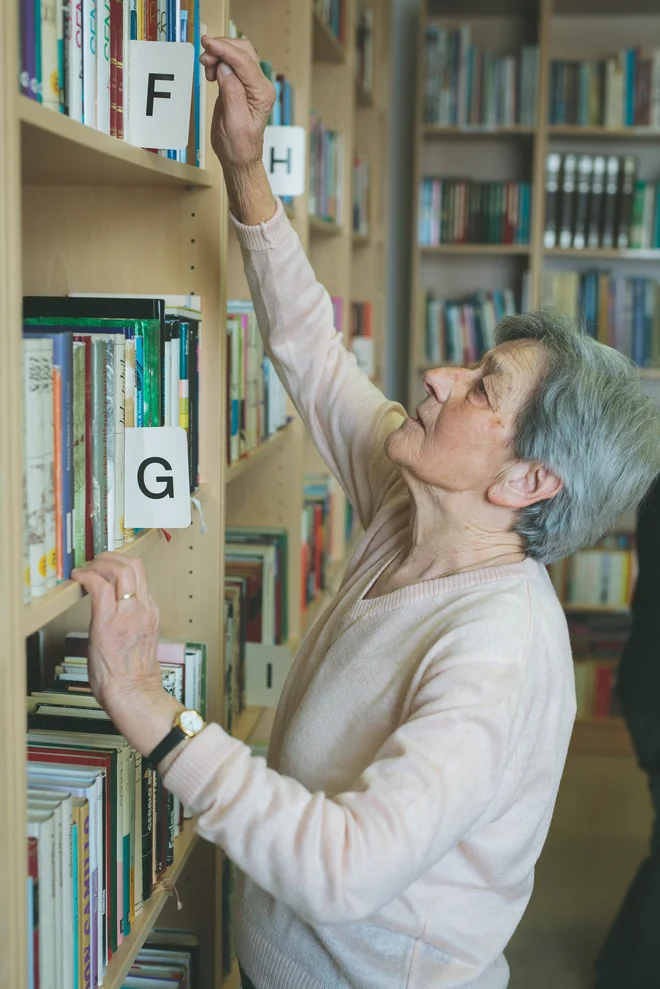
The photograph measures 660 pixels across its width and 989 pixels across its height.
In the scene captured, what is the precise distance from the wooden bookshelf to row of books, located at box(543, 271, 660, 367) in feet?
0.29

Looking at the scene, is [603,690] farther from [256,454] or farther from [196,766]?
[196,766]

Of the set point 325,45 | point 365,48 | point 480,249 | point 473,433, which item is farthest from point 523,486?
point 480,249

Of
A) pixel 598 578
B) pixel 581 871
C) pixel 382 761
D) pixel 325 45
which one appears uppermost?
pixel 325 45

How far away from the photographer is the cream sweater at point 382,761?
0.90 m

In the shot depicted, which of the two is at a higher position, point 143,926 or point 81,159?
point 81,159

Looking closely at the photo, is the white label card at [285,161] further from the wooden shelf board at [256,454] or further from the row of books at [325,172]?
the row of books at [325,172]

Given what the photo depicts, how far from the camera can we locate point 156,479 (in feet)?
3.72

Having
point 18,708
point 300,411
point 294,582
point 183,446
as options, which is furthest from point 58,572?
point 294,582

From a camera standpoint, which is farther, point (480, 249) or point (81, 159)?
point (480, 249)

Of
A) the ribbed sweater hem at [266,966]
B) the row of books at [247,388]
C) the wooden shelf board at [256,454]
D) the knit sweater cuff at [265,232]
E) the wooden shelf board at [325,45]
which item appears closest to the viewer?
the ribbed sweater hem at [266,966]

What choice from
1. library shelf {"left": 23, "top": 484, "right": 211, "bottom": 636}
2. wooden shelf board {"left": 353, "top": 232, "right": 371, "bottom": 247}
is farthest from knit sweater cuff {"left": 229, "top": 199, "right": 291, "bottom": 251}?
wooden shelf board {"left": 353, "top": 232, "right": 371, "bottom": 247}

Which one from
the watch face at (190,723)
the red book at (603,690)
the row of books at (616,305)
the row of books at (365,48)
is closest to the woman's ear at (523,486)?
the watch face at (190,723)

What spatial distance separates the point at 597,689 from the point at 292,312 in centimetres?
291

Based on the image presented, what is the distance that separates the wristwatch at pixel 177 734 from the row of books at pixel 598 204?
3.25 m
